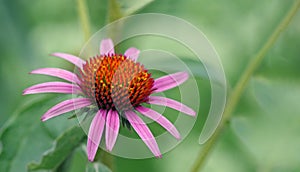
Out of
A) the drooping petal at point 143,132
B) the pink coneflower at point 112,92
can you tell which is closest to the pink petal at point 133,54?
the pink coneflower at point 112,92

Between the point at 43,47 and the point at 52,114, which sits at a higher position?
the point at 52,114

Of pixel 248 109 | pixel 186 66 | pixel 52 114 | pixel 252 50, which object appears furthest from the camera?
pixel 252 50

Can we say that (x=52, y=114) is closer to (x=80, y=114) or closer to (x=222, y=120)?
(x=80, y=114)

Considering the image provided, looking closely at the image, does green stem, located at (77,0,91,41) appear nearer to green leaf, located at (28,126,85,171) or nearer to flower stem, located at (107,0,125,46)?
flower stem, located at (107,0,125,46)

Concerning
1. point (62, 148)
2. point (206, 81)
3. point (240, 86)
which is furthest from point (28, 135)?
point (206, 81)

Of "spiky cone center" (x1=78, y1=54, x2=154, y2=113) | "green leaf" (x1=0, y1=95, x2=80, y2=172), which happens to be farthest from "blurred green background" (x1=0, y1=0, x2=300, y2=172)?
"spiky cone center" (x1=78, y1=54, x2=154, y2=113)

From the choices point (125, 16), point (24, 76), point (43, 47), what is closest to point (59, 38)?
point (43, 47)
